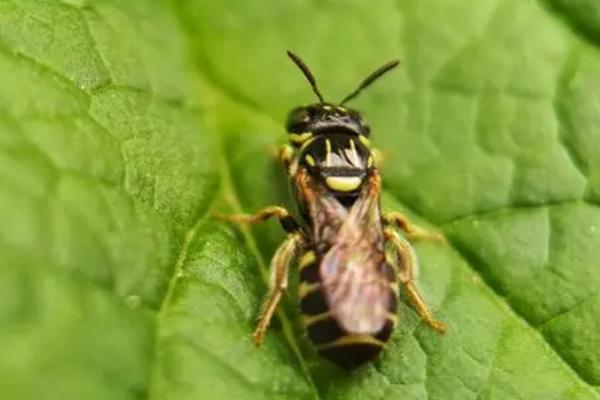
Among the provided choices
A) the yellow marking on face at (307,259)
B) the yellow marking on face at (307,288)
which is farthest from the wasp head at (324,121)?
the yellow marking on face at (307,288)

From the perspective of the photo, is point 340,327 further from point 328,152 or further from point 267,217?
point 328,152

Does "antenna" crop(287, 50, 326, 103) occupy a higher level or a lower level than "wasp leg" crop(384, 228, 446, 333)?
higher

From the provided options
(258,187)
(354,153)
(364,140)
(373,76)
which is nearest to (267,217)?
(258,187)

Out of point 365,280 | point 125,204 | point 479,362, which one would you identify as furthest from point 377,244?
point 125,204

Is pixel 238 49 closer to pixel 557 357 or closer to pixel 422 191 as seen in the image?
pixel 422 191

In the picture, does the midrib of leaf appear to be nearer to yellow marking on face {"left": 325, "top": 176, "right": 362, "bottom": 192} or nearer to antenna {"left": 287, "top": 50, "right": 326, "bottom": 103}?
yellow marking on face {"left": 325, "top": 176, "right": 362, "bottom": 192}

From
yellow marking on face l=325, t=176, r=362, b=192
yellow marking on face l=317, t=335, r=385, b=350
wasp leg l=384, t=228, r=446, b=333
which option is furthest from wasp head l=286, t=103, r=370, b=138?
yellow marking on face l=317, t=335, r=385, b=350
